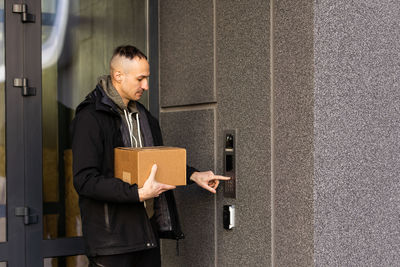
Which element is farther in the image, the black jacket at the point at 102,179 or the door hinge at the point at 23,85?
the door hinge at the point at 23,85

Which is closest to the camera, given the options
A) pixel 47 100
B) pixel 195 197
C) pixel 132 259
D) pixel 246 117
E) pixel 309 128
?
pixel 309 128

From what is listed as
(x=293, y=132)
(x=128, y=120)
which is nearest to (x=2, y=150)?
(x=128, y=120)

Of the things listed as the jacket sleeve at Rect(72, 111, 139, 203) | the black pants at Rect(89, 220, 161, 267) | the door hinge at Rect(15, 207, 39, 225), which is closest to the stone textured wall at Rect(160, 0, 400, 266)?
the black pants at Rect(89, 220, 161, 267)

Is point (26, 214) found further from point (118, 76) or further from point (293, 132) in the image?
point (293, 132)

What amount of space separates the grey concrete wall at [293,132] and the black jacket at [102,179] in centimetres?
64

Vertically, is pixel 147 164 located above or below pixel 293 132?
below

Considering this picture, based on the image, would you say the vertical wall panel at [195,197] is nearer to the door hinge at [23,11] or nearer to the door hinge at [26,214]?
the door hinge at [26,214]

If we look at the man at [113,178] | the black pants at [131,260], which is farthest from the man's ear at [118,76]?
the black pants at [131,260]

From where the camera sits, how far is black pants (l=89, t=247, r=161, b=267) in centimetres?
293

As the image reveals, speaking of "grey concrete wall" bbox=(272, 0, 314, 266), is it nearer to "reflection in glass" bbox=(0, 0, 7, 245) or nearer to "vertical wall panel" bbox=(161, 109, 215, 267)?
"vertical wall panel" bbox=(161, 109, 215, 267)

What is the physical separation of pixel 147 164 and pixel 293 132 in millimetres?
688

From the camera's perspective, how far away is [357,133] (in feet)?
9.52

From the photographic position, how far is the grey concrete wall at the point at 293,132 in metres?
2.78

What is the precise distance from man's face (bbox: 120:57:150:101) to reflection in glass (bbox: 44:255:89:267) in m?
1.37
